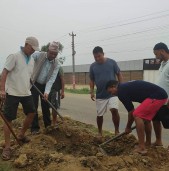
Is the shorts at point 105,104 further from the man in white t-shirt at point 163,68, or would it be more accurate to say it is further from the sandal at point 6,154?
the sandal at point 6,154

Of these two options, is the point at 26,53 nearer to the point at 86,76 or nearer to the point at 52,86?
the point at 52,86

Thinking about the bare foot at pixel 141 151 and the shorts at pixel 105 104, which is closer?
the bare foot at pixel 141 151

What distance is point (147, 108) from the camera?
6.00 m

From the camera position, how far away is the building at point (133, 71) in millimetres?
36688

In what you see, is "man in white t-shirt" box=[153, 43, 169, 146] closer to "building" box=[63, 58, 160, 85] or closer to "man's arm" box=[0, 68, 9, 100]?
"man's arm" box=[0, 68, 9, 100]

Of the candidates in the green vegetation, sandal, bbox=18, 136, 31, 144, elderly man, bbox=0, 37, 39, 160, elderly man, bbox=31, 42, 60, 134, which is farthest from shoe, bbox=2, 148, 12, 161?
elderly man, bbox=31, 42, 60, 134

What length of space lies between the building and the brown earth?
17.5 meters

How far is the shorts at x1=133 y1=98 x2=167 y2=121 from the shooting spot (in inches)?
236

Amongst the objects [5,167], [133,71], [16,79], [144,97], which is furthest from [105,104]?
[133,71]

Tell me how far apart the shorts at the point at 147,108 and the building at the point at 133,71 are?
18.3m

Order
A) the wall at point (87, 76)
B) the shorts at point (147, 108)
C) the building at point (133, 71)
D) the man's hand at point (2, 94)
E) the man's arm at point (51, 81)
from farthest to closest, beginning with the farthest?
1. the wall at point (87, 76)
2. the building at point (133, 71)
3. the man's arm at point (51, 81)
4. the shorts at point (147, 108)
5. the man's hand at point (2, 94)

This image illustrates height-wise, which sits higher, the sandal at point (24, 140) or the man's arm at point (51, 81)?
the man's arm at point (51, 81)

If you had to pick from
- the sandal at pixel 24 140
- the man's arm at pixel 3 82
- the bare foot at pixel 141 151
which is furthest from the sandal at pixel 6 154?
the bare foot at pixel 141 151

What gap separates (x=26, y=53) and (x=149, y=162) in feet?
8.35
